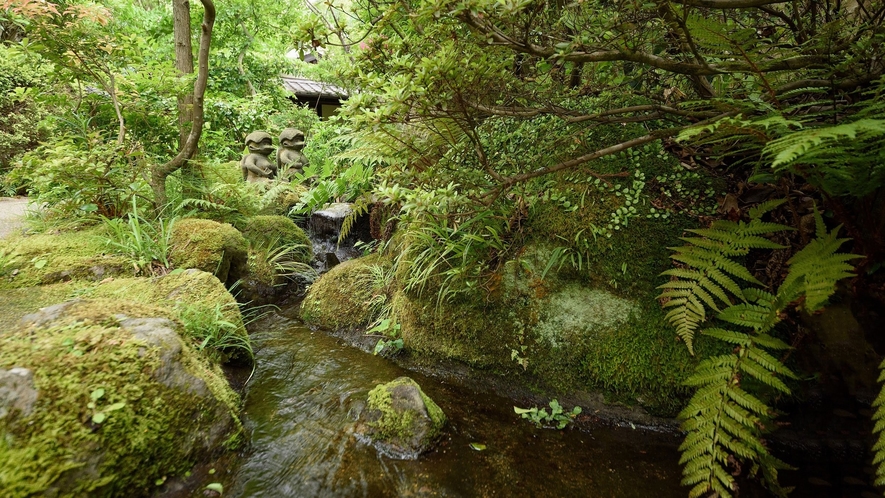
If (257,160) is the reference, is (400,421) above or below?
below

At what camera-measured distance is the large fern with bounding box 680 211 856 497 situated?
154 centimetres

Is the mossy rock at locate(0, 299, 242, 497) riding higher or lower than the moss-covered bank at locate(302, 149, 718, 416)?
lower

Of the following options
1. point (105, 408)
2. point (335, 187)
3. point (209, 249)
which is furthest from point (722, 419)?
point (335, 187)

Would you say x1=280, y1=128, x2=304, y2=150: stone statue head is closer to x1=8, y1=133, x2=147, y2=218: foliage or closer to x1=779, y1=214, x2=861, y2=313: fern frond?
x1=8, y1=133, x2=147, y2=218: foliage

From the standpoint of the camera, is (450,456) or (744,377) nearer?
(744,377)

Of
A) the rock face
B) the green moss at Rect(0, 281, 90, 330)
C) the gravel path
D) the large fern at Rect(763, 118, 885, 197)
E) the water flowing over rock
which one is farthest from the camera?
the water flowing over rock

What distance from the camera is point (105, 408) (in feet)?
4.93

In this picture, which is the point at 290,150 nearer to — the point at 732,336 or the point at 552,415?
the point at 552,415

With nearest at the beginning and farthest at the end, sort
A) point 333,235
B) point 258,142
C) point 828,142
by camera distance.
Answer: point 828,142
point 333,235
point 258,142

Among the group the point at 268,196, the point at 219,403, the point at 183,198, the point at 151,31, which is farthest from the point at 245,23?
the point at 219,403

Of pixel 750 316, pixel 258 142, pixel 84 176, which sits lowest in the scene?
pixel 84 176

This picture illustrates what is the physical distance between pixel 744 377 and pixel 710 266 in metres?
0.56

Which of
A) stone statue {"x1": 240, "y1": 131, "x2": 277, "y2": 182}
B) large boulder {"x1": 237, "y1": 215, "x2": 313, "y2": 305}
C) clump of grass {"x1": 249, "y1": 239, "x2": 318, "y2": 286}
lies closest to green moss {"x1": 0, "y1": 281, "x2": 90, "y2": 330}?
large boulder {"x1": 237, "y1": 215, "x2": 313, "y2": 305}

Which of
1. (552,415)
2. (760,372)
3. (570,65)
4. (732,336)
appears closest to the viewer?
(760,372)
